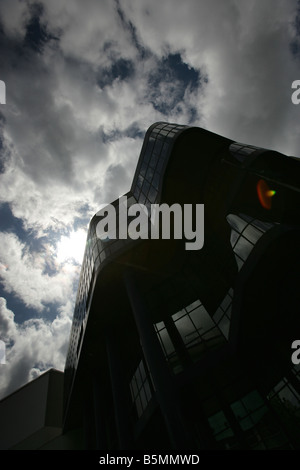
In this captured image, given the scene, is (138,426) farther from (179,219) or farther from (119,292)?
(179,219)

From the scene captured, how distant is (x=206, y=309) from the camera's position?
17.5m

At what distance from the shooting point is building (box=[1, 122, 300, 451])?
1201cm

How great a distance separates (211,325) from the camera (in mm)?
15555

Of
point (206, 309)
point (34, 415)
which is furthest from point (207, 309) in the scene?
point (34, 415)

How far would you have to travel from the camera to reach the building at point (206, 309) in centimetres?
1201

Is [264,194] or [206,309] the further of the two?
[206,309]

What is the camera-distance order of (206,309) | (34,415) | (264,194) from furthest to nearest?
(34,415)
(206,309)
(264,194)

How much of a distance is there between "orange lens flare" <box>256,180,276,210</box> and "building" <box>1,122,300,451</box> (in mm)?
72

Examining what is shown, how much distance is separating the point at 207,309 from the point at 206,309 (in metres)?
0.18
